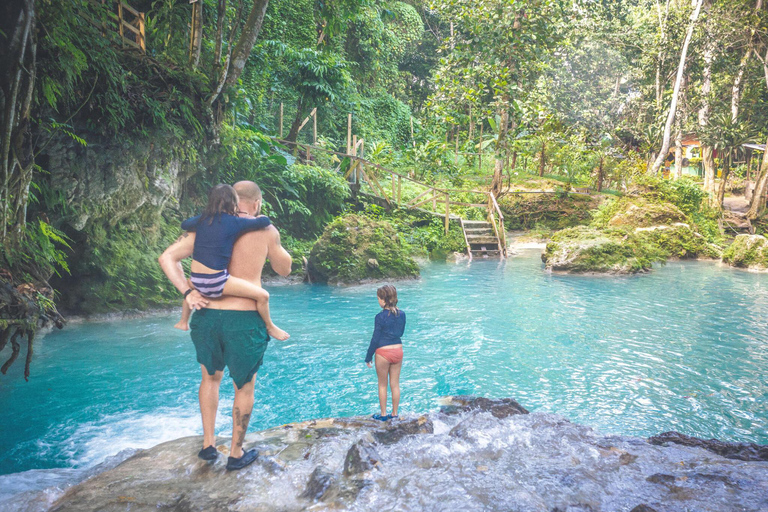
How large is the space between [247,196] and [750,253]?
55.4 feet

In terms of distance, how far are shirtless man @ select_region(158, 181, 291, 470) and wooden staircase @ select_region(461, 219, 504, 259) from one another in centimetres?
1419

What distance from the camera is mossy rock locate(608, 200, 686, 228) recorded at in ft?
61.0

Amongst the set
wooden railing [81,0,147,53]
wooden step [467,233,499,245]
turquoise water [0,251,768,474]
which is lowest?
turquoise water [0,251,768,474]

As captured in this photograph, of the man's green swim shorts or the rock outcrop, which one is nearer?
the man's green swim shorts

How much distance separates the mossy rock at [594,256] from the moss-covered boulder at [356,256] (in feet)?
14.7

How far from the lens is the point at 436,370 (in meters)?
6.21

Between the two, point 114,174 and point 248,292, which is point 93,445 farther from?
point 114,174

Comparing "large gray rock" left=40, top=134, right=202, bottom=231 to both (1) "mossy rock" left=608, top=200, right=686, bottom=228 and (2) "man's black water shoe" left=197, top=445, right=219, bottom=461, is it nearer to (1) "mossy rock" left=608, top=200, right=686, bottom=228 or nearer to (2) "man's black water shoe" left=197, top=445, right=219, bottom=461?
(2) "man's black water shoe" left=197, top=445, right=219, bottom=461

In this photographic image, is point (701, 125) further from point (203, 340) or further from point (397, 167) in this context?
point (203, 340)

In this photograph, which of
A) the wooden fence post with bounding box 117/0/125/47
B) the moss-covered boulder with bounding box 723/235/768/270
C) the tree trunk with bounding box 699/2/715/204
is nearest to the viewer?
the wooden fence post with bounding box 117/0/125/47

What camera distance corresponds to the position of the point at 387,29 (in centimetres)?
2648

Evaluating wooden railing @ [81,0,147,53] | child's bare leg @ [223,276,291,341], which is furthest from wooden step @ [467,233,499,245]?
child's bare leg @ [223,276,291,341]

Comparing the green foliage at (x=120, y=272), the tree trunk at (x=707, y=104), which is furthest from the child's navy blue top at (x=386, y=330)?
the tree trunk at (x=707, y=104)

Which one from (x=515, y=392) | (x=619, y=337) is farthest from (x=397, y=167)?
(x=515, y=392)
